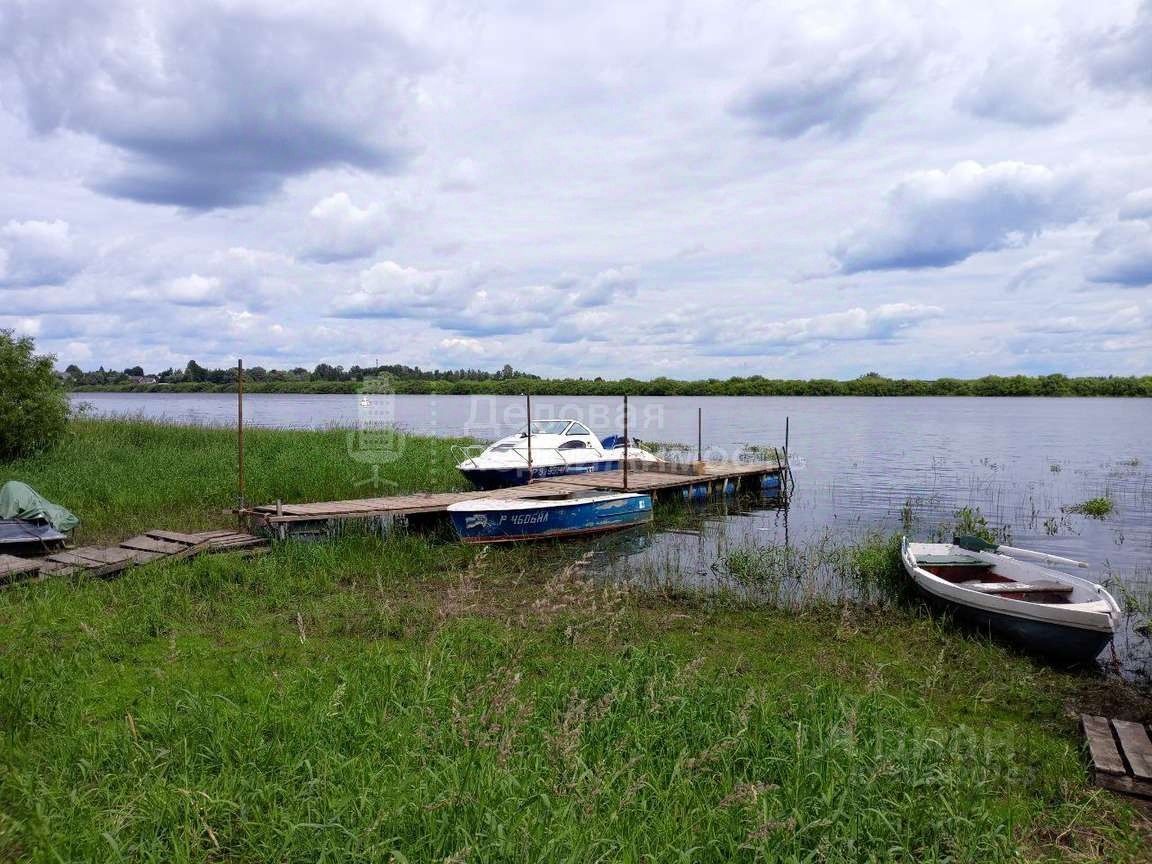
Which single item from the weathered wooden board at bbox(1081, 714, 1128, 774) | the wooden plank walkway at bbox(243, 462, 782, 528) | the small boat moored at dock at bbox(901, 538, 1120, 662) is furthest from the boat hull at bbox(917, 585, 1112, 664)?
the wooden plank walkway at bbox(243, 462, 782, 528)

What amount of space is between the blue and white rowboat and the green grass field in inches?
160

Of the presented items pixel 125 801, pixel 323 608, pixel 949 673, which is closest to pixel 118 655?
pixel 323 608

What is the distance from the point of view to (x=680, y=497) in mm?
21234

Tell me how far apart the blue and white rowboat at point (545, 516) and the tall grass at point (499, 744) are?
5.16m

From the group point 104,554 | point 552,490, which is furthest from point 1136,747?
point 552,490

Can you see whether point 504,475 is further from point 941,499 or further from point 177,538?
point 941,499

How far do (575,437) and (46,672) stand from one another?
17180mm

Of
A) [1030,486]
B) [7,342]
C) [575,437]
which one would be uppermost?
[7,342]

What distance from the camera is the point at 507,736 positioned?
4.18 meters

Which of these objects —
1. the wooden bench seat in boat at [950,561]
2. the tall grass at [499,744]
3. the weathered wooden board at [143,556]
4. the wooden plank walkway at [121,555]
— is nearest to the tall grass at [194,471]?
the wooden plank walkway at [121,555]

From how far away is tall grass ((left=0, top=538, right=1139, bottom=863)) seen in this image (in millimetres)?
3938

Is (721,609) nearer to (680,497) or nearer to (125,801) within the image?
(125,801)

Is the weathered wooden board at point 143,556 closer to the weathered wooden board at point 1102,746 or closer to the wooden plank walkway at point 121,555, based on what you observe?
the wooden plank walkway at point 121,555

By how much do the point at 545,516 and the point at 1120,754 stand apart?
408 inches
